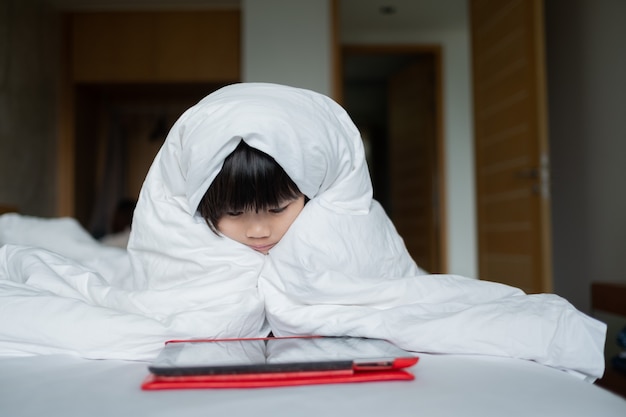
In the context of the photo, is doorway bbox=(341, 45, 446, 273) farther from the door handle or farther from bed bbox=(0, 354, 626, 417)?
bed bbox=(0, 354, 626, 417)

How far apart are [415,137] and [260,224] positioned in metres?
4.64

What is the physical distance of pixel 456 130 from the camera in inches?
198

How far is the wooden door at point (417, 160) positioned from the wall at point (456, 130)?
0.35 ft

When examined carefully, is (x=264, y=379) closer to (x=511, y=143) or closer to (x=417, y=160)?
(x=511, y=143)

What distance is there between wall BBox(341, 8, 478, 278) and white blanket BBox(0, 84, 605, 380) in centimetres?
410


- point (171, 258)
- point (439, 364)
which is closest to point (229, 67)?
point (171, 258)

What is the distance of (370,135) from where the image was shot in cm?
793

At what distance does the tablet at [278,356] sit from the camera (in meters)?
0.60

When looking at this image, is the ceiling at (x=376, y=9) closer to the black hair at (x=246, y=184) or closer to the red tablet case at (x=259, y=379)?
the black hair at (x=246, y=184)

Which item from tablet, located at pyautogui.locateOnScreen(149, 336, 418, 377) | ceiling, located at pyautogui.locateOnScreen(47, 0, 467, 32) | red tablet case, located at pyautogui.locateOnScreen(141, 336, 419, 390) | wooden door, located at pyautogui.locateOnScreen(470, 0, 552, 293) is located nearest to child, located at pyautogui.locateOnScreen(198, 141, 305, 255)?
tablet, located at pyautogui.locateOnScreen(149, 336, 418, 377)

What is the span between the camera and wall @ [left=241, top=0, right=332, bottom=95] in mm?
3639

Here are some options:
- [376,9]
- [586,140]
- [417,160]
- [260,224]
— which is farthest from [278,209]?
[417,160]

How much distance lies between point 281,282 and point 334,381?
10.4 inches

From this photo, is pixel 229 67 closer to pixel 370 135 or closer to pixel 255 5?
pixel 255 5
